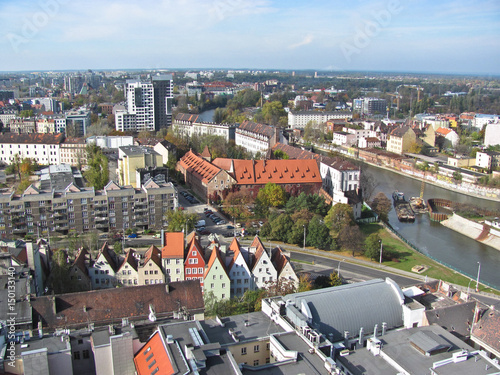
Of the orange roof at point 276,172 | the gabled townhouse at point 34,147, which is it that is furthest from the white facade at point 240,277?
the gabled townhouse at point 34,147

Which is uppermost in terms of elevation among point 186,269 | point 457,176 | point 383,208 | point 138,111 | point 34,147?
point 138,111

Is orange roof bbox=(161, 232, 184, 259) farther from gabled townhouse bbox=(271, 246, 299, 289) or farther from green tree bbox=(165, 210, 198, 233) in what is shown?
green tree bbox=(165, 210, 198, 233)

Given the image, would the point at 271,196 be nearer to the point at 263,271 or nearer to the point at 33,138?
the point at 263,271

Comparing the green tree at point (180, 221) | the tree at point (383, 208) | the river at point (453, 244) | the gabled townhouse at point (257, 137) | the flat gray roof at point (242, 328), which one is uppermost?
the gabled townhouse at point (257, 137)

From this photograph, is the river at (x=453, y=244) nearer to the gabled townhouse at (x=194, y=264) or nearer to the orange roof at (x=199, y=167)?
the orange roof at (x=199, y=167)

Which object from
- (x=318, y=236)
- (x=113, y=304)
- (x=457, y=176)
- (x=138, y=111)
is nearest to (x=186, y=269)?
(x=113, y=304)

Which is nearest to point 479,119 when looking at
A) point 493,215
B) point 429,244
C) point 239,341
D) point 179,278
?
point 493,215
